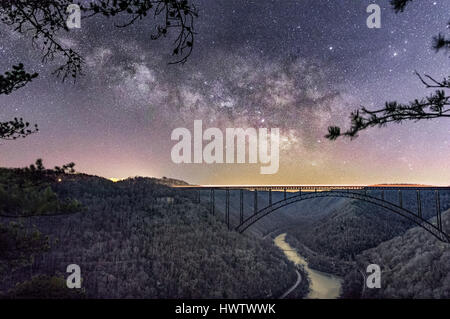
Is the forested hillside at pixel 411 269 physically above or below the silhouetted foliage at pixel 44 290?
below

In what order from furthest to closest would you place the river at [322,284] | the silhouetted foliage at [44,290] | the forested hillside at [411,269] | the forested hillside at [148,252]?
the river at [322,284], the forested hillside at [411,269], the forested hillside at [148,252], the silhouetted foliage at [44,290]

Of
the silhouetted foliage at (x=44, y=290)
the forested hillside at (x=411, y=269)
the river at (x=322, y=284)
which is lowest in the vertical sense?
the river at (x=322, y=284)

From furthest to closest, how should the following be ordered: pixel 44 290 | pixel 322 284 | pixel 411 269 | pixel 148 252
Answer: pixel 322 284 < pixel 411 269 < pixel 148 252 < pixel 44 290

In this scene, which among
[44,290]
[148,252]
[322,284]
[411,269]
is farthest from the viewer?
[322,284]

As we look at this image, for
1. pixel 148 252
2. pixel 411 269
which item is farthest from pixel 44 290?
pixel 411 269

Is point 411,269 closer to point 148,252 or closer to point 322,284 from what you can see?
point 322,284

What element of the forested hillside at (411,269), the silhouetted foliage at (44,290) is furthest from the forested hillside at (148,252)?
the forested hillside at (411,269)

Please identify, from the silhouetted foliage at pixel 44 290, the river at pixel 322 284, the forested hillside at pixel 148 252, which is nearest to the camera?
the silhouetted foliage at pixel 44 290

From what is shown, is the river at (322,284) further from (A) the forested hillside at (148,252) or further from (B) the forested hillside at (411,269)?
(A) the forested hillside at (148,252)

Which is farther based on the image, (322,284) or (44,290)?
(322,284)

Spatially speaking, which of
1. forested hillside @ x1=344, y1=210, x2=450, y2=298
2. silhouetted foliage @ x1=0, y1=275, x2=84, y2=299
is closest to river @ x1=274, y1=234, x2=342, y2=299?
forested hillside @ x1=344, y1=210, x2=450, y2=298

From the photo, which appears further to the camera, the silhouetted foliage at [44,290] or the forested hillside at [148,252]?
the forested hillside at [148,252]
